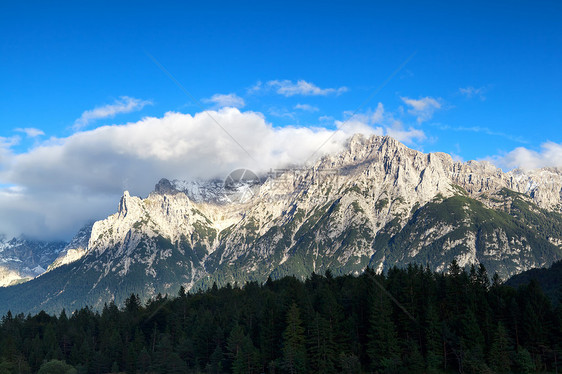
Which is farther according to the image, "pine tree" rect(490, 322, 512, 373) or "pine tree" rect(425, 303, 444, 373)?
"pine tree" rect(425, 303, 444, 373)

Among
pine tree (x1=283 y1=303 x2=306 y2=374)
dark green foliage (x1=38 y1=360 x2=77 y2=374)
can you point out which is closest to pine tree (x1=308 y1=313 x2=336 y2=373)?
pine tree (x1=283 y1=303 x2=306 y2=374)

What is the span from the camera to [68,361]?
169250 millimetres

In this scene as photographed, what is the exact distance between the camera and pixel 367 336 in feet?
402

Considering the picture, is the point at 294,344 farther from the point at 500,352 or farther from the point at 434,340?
the point at 500,352

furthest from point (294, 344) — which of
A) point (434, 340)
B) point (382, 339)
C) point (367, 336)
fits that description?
point (434, 340)

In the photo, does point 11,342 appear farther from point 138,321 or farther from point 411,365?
point 411,365

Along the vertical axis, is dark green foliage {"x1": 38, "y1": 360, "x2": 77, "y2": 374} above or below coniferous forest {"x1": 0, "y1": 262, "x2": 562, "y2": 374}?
below

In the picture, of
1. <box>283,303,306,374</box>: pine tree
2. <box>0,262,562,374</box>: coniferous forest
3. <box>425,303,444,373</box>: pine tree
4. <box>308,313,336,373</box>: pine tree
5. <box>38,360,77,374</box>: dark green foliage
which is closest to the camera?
<box>425,303,444,373</box>: pine tree

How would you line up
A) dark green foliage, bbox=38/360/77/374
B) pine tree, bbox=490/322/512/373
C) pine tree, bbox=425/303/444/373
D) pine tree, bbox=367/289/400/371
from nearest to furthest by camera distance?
pine tree, bbox=490/322/512/373
pine tree, bbox=425/303/444/373
pine tree, bbox=367/289/400/371
dark green foliage, bbox=38/360/77/374

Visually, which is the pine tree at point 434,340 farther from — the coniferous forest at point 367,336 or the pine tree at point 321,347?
the pine tree at point 321,347

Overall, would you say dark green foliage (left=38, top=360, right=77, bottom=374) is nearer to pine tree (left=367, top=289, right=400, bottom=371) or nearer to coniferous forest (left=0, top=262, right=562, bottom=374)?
coniferous forest (left=0, top=262, right=562, bottom=374)

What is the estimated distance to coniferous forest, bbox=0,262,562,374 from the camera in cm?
11544

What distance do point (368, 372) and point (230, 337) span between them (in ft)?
132

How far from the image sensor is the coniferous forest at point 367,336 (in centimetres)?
11544
